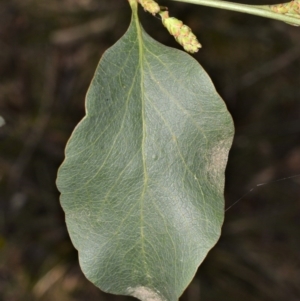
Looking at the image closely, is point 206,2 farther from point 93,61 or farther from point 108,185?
point 93,61

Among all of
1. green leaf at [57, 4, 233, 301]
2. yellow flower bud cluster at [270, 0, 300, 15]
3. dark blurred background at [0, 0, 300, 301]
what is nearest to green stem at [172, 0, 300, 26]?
yellow flower bud cluster at [270, 0, 300, 15]

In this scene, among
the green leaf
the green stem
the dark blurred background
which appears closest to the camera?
the green stem

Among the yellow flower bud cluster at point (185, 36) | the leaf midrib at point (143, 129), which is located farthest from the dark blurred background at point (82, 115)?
the yellow flower bud cluster at point (185, 36)

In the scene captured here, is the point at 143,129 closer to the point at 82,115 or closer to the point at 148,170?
the point at 148,170

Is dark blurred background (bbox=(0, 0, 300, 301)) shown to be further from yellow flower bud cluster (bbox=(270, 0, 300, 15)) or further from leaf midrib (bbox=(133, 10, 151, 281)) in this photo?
yellow flower bud cluster (bbox=(270, 0, 300, 15))

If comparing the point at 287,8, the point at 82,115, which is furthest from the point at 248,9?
the point at 82,115

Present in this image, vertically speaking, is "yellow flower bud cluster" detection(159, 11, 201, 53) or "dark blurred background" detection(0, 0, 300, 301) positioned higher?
"yellow flower bud cluster" detection(159, 11, 201, 53)

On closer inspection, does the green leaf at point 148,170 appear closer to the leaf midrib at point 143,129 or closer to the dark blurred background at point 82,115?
the leaf midrib at point 143,129
